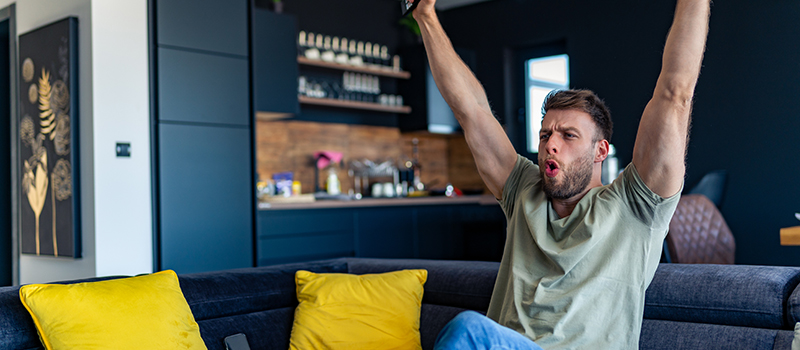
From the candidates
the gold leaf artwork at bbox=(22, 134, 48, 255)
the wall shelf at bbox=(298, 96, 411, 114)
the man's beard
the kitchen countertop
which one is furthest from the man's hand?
the wall shelf at bbox=(298, 96, 411, 114)

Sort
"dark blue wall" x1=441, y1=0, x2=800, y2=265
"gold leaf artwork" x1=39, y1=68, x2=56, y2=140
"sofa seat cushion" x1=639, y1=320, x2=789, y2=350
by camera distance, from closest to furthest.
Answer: "sofa seat cushion" x1=639, y1=320, x2=789, y2=350 < "gold leaf artwork" x1=39, y1=68, x2=56, y2=140 < "dark blue wall" x1=441, y1=0, x2=800, y2=265

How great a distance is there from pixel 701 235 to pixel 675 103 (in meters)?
1.91

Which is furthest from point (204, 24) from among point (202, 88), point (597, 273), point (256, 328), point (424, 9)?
point (597, 273)

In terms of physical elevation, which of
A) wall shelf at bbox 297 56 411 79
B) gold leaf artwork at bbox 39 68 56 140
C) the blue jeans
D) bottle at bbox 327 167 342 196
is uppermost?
wall shelf at bbox 297 56 411 79

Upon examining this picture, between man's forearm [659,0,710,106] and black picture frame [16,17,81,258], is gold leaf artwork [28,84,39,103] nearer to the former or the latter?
black picture frame [16,17,81,258]

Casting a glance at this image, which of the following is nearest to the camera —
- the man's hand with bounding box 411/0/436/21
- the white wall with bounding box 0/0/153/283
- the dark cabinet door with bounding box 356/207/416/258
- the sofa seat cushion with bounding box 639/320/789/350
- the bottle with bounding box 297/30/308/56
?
the sofa seat cushion with bounding box 639/320/789/350

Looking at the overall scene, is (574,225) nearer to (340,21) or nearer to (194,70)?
(194,70)

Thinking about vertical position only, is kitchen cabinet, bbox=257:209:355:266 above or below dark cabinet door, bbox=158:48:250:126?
below

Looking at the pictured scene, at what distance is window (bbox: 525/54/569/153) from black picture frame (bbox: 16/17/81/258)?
3.88m

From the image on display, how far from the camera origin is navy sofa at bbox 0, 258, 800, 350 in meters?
1.49

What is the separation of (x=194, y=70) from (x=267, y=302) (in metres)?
2.35

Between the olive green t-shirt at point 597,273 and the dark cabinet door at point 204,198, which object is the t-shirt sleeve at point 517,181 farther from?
the dark cabinet door at point 204,198

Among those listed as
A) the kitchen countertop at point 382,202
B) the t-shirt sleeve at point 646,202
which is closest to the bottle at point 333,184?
the kitchen countertop at point 382,202

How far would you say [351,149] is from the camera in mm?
5988
